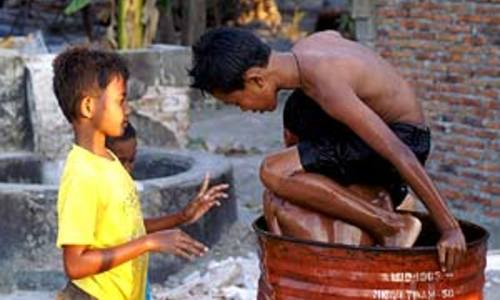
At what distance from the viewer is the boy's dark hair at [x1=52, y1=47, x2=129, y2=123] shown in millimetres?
3902

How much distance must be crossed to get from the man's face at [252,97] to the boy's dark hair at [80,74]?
0.37 metres

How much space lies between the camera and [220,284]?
6562mm

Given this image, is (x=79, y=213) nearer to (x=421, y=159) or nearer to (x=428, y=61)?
(x=421, y=159)

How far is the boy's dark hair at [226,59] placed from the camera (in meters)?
3.71

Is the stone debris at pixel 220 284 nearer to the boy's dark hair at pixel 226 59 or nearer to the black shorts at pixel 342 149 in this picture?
the black shorts at pixel 342 149

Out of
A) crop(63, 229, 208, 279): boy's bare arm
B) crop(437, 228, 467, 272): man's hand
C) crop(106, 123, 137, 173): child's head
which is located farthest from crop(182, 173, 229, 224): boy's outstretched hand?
crop(106, 123, 137, 173): child's head

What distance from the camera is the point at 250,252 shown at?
737 cm

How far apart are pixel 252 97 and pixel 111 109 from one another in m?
0.48

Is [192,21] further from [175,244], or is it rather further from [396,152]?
[396,152]

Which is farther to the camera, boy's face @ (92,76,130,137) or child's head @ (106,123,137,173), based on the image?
child's head @ (106,123,137,173)

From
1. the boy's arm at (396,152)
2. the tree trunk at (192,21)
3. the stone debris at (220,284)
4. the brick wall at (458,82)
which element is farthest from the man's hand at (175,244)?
the tree trunk at (192,21)

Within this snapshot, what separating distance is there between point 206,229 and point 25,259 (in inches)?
43.5

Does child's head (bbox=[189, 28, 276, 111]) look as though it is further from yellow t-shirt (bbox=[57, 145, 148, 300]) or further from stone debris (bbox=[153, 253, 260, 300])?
stone debris (bbox=[153, 253, 260, 300])

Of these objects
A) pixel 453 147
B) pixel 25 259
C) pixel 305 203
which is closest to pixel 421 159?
pixel 305 203
